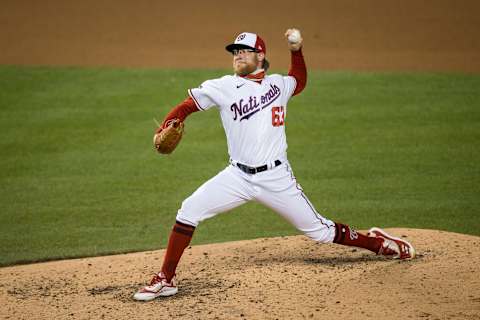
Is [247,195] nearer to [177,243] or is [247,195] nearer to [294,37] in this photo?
[177,243]

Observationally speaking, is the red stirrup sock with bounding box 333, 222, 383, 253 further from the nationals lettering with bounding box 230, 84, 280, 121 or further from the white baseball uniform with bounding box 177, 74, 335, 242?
the nationals lettering with bounding box 230, 84, 280, 121

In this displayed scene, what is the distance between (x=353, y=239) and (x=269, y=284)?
80 centimetres

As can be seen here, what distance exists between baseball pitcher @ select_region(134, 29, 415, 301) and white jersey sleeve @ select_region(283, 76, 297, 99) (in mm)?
85

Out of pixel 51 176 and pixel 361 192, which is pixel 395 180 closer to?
pixel 361 192

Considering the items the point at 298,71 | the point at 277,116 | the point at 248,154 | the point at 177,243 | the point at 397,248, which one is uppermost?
the point at 298,71

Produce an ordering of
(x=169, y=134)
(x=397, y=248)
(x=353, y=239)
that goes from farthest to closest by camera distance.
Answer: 1. (x=397, y=248)
2. (x=353, y=239)
3. (x=169, y=134)

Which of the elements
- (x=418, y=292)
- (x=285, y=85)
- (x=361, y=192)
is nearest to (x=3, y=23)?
(x=361, y=192)

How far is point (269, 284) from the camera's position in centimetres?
596

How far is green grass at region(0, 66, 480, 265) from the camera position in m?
8.20

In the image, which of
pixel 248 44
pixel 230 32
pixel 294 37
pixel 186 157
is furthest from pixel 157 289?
pixel 230 32

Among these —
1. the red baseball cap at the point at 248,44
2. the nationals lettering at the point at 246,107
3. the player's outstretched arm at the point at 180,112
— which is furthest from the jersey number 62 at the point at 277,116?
the player's outstretched arm at the point at 180,112

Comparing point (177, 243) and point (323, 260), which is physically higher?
point (177, 243)

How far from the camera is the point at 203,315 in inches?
213

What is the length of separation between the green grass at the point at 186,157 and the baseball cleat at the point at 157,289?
1.73m
